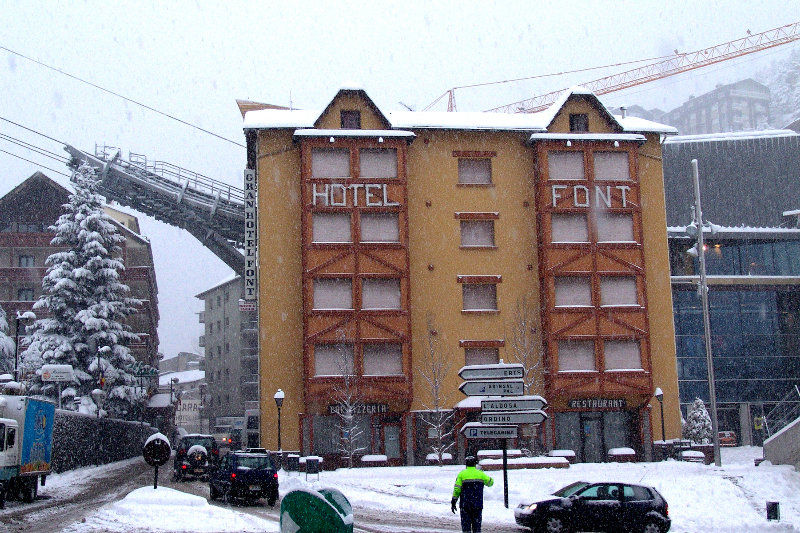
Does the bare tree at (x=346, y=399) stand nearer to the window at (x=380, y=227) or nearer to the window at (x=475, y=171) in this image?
the window at (x=380, y=227)

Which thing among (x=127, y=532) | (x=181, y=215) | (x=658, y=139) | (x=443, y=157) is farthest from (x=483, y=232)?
(x=127, y=532)

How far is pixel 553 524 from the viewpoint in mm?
20922

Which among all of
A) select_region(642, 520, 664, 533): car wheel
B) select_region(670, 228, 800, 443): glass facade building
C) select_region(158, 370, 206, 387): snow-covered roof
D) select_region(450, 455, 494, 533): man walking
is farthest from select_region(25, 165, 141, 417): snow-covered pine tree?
select_region(158, 370, 206, 387): snow-covered roof

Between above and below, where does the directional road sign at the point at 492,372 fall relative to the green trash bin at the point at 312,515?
above

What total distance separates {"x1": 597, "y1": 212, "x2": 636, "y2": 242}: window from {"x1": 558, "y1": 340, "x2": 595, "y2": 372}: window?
5.89 m

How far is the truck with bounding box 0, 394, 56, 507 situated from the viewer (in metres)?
27.0

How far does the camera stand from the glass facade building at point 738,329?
193 ft

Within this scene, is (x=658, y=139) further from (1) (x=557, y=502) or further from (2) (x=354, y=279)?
(1) (x=557, y=502)

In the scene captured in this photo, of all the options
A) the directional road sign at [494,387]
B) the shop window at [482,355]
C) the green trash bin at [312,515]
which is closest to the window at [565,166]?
the shop window at [482,355]

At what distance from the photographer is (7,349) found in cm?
5653

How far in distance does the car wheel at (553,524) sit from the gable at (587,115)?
31975 millimetres

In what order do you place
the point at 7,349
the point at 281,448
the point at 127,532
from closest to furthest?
the point at 127,532
the point at 281,448
the point at 7,349

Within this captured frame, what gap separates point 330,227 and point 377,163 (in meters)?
4.28

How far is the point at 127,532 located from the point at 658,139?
4156 cm
